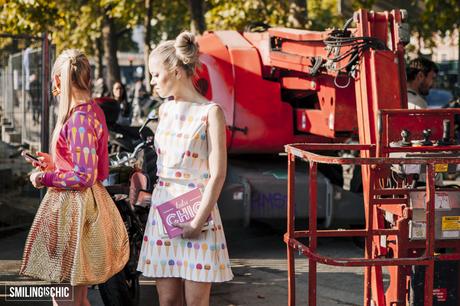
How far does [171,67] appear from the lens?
14.8 feet

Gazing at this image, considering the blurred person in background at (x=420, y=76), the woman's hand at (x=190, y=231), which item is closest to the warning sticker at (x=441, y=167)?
the woman's hand at (x=190, y=231)

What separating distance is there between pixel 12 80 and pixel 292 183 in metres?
6.75

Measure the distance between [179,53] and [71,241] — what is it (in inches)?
43.1

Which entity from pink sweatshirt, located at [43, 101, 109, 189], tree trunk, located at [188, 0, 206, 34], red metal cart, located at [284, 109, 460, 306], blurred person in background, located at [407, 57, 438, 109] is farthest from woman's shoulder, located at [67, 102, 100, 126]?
tree trunk, located at [188, 0, 206, 34]

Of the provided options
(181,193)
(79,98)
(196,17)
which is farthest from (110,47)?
(181,193)

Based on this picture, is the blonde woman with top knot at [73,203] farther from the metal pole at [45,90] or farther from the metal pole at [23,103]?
the metal pole at [23,103]

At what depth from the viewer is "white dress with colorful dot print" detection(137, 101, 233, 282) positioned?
177 inches

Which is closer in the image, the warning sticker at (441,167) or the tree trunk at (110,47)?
the warning sticker at (441,167)

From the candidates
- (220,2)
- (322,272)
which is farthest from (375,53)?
(220,2)

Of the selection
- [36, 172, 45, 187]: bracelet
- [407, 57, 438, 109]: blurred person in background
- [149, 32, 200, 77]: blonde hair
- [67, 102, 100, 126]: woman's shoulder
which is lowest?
[36, 172, 45, 187]: bracelet

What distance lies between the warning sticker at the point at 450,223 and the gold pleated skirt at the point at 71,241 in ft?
6.21

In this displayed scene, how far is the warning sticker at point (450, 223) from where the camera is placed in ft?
17.3

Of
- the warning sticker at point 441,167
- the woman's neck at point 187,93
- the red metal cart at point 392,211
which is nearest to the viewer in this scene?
the woman's neck at point 187,93

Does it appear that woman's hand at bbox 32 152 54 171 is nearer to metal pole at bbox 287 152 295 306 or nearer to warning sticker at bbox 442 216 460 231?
metal pole at bbox 287 152 295 306
